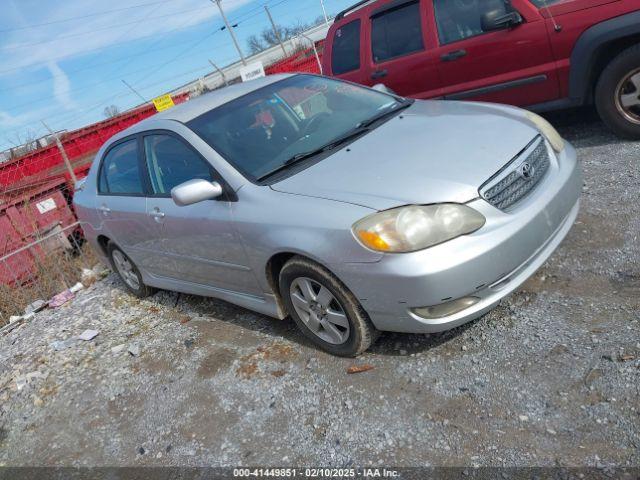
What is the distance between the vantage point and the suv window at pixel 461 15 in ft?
16.4

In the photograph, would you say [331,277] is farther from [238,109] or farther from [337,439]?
[238,109]

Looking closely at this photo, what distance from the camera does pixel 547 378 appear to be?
8.21 feet

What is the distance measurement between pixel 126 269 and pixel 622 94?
500 centimetres

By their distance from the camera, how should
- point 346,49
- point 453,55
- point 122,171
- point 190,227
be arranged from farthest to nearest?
point 346,49 → point 453,55 → point 122,171 → point 190,227

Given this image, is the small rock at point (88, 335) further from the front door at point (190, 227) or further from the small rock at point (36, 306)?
the small rock at point (36, 306)

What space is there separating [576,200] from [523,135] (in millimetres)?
529

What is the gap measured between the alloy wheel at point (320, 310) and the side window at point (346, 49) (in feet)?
12.8

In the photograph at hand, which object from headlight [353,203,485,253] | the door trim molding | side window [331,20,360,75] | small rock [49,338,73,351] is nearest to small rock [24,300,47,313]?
small rock [49,338,73,351]

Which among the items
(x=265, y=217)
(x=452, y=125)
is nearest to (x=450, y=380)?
(x=265, y=217)

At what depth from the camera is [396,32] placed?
18.9 ft

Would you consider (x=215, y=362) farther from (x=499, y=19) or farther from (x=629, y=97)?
(x=629, y=97)

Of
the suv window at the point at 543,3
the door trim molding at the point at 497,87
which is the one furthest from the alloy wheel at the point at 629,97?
the suv window at the point at 543,3

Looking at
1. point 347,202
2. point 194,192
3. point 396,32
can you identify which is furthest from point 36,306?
point 396,32

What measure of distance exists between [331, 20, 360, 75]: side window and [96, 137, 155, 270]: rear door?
9.92ft
